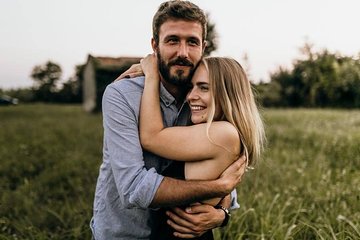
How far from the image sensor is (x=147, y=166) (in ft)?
7.41

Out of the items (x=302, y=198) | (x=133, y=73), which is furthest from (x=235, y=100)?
(x=302, y=198)

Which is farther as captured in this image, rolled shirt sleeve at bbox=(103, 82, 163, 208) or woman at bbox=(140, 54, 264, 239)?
woman at bbox=(140, 54, 264, 239)

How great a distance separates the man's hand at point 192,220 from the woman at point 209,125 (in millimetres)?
62

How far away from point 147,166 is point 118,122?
32 cm

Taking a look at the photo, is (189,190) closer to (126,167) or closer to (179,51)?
(126,167)

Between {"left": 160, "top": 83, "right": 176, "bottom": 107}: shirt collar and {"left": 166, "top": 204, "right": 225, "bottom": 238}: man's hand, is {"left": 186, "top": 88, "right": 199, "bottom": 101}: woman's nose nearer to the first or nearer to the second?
{"left": 160, "top": 83, "right": 176, "bottom": 107}: shirt collar

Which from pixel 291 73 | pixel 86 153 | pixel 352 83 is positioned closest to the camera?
pixel 86 153

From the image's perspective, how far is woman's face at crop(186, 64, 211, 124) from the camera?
2250 mm

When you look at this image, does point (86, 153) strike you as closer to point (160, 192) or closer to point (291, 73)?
point (160, 192)

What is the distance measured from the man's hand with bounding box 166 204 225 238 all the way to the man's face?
0.73 meters

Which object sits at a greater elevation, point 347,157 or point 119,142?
point 119,142

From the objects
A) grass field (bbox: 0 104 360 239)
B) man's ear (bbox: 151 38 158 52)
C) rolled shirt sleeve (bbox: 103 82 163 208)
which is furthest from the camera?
grass field (bbox: 0 104 360 239)

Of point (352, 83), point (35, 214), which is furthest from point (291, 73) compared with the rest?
point (35, 214)

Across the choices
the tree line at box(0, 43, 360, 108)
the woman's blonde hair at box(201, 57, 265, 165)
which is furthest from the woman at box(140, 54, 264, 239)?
the tree line at box(0, 43, 360, 108)
